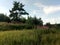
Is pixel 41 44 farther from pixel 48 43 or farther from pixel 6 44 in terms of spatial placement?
pixel 6 44

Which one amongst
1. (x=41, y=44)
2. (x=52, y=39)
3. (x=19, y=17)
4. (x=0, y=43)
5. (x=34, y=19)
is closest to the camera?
(x=41, y=44)

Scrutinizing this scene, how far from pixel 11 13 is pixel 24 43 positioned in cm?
2973

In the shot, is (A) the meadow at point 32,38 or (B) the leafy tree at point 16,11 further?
(B) the leafy tree at point 16,11

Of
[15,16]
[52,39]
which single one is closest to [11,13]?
[15,16]

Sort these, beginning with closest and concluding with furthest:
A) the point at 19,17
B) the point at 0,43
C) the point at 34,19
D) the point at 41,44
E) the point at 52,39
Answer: the point at 41,44 < the point at 0,43 < the point at 52,39 < the point at 34,19 < the point at 19,17

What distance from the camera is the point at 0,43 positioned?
1109cm

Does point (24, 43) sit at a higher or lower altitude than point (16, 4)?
lower

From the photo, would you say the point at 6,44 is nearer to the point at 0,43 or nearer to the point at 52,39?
the point at 0,43

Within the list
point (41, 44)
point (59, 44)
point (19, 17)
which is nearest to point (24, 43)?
point (41, 44)

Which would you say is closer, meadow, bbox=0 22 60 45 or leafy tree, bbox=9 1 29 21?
meadow, bbox=0 22 60 45

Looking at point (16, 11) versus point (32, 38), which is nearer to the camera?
point (32, 38)

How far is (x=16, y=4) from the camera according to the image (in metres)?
40.3

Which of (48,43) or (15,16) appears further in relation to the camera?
(15,16)

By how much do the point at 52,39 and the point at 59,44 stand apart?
4.93ft
